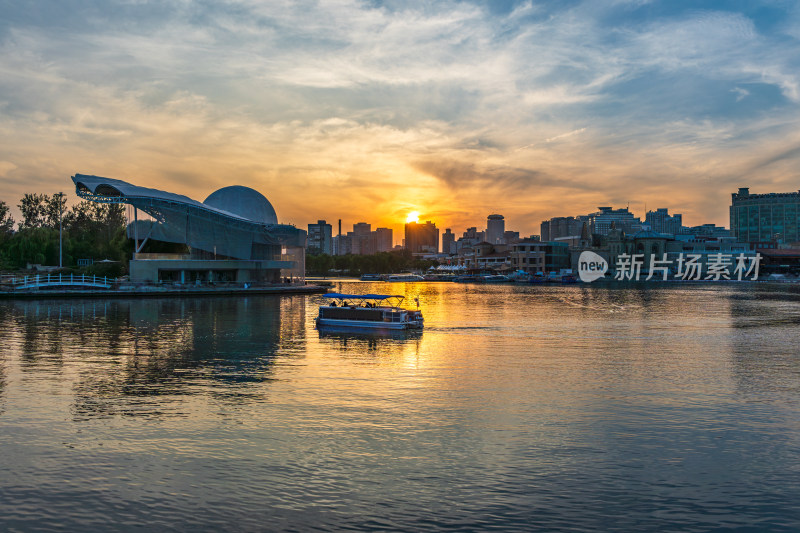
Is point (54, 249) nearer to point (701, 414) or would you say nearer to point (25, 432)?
point (25, 432)

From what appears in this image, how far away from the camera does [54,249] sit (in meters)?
119

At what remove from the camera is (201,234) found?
111 meters

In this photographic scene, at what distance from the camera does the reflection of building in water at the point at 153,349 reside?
28141mm

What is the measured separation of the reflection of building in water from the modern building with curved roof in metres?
26.3

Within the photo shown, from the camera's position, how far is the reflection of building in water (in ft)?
92.3

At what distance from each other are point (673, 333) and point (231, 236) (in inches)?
3260

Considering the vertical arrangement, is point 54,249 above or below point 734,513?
above

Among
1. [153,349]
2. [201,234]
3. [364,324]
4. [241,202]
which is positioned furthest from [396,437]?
[241,202]

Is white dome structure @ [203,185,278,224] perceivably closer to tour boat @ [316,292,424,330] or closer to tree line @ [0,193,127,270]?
tree line @ [0,193,127,270]

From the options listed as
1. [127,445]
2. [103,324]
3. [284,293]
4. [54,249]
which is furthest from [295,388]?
[54,249]

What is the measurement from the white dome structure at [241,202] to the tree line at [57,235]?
66.6ft

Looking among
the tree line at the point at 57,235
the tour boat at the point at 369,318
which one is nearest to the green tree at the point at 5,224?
the tree line at the point at 57,235

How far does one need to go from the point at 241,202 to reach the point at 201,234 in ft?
73.6

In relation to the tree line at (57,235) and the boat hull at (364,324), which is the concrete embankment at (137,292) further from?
the boat hull at (364,324)
